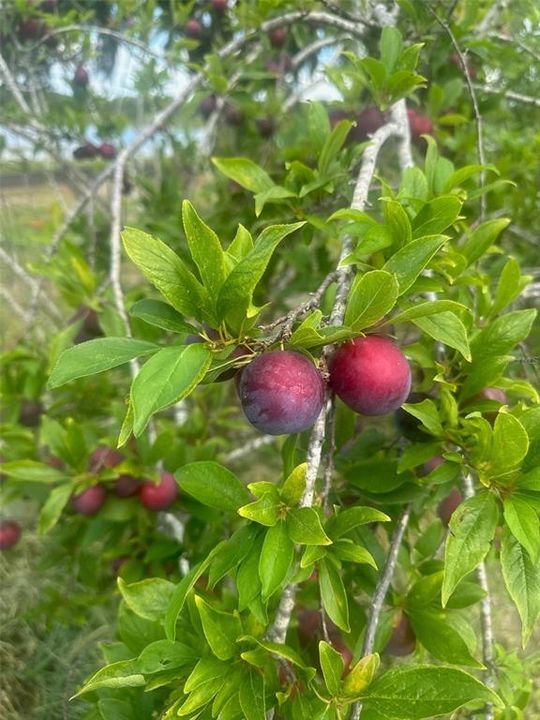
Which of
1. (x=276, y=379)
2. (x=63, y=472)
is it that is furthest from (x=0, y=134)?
(x=276, y=379)

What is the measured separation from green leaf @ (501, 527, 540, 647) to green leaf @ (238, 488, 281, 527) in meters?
0.27

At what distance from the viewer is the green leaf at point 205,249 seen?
2.02 ft

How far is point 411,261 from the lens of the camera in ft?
2.23

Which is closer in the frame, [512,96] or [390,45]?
[390,45]

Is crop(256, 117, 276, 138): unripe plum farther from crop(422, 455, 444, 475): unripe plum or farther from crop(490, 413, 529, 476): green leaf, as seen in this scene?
crop(490, 413, 529, 476): green leaf

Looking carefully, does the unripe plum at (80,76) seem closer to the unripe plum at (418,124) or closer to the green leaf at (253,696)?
the unripe plum at (418,124)

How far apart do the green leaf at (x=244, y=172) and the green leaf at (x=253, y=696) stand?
0.77m

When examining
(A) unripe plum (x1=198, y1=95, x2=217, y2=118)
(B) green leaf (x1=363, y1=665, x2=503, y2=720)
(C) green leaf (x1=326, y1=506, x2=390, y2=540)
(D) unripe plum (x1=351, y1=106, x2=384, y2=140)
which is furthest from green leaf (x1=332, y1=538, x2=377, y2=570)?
(A) unripe plum (x1=198, y1=95, x2=217, y2=118)

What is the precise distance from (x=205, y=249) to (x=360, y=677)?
1.68 ft

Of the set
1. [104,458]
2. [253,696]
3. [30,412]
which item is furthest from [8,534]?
[253,696]

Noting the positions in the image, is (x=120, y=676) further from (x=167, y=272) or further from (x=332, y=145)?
(x=332, y=145)

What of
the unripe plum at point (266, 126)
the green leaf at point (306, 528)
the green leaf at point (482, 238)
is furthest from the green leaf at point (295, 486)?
the unripe plum at point (266, 126)

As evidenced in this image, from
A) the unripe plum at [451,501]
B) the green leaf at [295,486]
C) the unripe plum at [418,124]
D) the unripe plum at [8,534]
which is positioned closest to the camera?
the green leaf at [295,486]

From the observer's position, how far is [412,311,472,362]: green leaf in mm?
731
